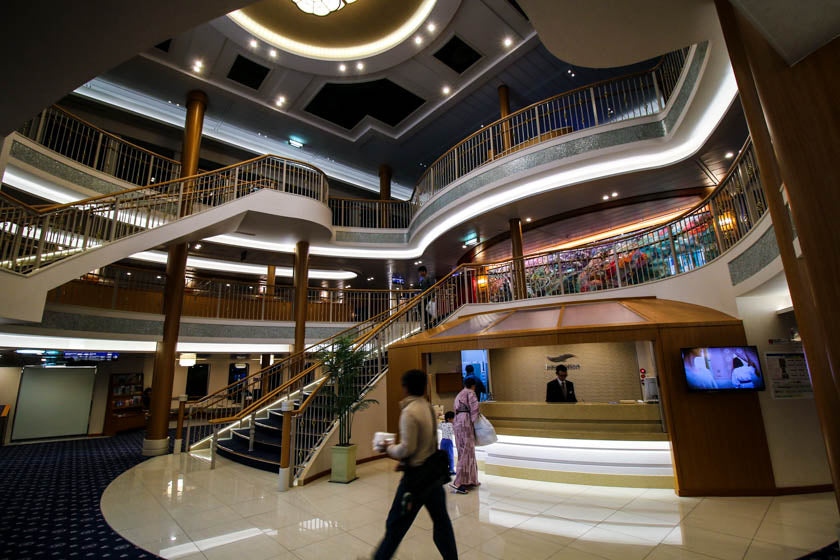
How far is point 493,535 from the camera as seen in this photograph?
3.67m

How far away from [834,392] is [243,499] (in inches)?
231

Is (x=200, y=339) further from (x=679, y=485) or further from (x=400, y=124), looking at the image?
(x=679, y=485)

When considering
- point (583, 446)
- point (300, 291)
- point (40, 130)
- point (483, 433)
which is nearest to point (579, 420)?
point (583, 446)

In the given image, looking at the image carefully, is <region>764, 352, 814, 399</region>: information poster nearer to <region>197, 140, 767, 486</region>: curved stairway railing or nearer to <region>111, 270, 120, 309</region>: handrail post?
<region>197, 140, 767, 486</region>: curved stairway railing

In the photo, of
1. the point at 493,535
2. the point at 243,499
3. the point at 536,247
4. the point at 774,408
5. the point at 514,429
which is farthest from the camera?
the point at 536,247

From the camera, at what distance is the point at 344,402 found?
20.0ft

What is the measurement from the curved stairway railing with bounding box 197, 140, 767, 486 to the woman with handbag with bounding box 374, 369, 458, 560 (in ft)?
11.9

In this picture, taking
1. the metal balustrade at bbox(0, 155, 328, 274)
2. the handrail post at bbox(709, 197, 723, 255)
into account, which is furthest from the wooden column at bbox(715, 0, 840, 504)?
the metal balustrade at bbox(0, 155, 328, 274)

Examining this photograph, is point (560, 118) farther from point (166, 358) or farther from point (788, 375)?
point (166, 358)

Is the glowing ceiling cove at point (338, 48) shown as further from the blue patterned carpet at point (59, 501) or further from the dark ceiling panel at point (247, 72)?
the blue patterned carpet at point (59, 501)

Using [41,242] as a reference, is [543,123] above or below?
above

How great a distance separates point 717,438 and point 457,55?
33.9 ft

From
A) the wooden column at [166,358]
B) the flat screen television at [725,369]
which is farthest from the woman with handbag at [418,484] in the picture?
the wooden column at [166,358]

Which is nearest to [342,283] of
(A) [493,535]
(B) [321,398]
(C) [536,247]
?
(C) [536,247]
